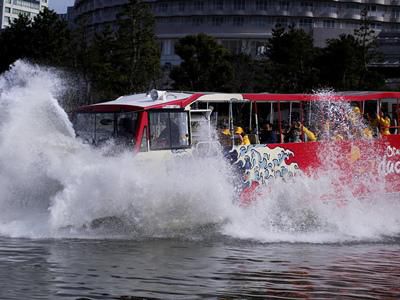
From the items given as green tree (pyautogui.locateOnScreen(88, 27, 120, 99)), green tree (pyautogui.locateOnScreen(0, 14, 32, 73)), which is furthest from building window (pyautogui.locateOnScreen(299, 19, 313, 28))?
green tree (pyautogui.locateOnScreen(0, 14, 32, 73))

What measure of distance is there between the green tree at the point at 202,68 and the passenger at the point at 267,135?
110 feet

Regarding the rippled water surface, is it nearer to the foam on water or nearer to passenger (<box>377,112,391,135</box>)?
the foam on water

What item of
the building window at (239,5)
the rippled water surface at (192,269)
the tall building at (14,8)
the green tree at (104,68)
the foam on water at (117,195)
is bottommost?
the rippled water surface at (192,269)

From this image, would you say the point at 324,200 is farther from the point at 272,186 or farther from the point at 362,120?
the point at 362,120

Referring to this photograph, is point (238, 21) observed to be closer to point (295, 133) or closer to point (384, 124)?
point (384, 124)

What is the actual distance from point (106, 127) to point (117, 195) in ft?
6.39

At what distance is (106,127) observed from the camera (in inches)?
607

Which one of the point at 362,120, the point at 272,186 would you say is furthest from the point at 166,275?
the point at 362,120

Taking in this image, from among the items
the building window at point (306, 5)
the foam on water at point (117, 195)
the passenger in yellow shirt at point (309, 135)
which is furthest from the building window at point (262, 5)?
the foam on water at point (117, 195)

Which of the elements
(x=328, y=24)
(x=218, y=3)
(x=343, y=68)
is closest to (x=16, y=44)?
(x=343, y=68)

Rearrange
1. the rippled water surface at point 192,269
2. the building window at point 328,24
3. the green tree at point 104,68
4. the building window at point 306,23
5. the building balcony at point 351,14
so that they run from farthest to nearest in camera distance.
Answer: the building balcony at point 351,14, the building window at point 328,24, the building window at point 306,23, the green tree at point 104,68, the rippled water surface at point 192,269

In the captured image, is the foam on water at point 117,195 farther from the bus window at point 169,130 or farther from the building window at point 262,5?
the building window at point 262,5

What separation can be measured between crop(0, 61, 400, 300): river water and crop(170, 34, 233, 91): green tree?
33.2m

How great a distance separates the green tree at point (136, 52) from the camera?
4441cm
